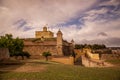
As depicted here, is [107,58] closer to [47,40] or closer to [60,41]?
[60,41]

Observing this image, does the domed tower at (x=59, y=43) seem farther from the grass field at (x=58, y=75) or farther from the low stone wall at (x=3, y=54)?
the grass field at (x=58, y=75)

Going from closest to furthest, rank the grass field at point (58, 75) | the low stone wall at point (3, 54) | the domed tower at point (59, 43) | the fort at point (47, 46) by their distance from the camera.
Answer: the grass field at point (58, 75), the low stone wall at point (3, 54), the domed tower at point (59, 43), the fort at point (47, 46)

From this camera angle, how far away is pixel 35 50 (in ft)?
194

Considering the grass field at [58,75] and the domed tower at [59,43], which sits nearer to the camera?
the grass field at [58,75]

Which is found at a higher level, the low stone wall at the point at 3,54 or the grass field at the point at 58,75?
the low stone wall at the point at 3,54

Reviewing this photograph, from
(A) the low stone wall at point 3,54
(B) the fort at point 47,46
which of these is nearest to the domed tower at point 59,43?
(B) the fort at point 47,46

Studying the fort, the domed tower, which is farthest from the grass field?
the domed tower

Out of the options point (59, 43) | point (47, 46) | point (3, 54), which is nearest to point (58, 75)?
point (3, 54)

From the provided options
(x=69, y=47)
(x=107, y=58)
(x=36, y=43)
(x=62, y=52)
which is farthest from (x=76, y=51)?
(x=107, y=58)

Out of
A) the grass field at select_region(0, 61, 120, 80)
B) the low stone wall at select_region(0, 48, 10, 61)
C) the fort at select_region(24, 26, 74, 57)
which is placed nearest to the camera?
the grass field at select_region(0, 61, 120, 80)

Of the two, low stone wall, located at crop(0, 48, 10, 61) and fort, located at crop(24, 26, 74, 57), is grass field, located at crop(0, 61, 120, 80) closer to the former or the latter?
low stone wall, located at crop(0, 48, 10, 61)

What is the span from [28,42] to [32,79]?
50056 mm

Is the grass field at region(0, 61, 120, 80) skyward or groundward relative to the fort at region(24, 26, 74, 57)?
groundward

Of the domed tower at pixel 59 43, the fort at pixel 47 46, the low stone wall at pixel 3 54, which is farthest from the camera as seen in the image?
the fort at pixel 47 46
